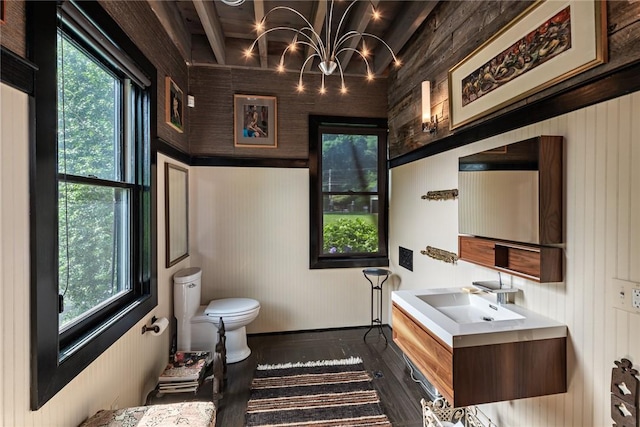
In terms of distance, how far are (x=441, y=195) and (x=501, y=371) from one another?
1364mm

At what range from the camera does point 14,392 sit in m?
1.08

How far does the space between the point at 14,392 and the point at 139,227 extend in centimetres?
122

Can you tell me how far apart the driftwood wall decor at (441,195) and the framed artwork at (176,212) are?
2.23m

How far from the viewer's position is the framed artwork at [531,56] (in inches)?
51.9

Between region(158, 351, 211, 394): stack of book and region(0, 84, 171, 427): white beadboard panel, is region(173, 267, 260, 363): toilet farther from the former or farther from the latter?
region(0, 84, 171, 427): white beadboard panel

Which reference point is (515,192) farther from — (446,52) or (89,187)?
(89,187)

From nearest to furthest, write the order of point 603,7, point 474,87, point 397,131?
point 603,7
point 474,87
point 397,131

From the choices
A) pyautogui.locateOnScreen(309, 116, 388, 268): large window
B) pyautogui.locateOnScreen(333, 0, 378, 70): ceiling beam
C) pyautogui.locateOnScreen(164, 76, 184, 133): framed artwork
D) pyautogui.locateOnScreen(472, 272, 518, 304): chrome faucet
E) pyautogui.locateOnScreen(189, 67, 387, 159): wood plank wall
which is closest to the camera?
pyautogui.locateOnScreen(472, 272, 518, 304): chrome faucet

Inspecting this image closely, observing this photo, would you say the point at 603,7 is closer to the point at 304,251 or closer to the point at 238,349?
the point at 304,251

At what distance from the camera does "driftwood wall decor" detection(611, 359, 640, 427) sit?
3.82 ft

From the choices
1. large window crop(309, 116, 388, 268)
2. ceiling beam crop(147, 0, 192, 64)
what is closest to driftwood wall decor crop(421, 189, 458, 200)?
large window crop(309, 116, 388, 268)

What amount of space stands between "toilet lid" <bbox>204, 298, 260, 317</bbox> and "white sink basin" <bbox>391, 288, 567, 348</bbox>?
4.88 ft

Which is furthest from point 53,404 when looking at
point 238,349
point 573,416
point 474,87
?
point 474,87

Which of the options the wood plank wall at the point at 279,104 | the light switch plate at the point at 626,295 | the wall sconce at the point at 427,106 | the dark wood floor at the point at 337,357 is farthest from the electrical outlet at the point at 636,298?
the wood plank wall at the point at 279,104
